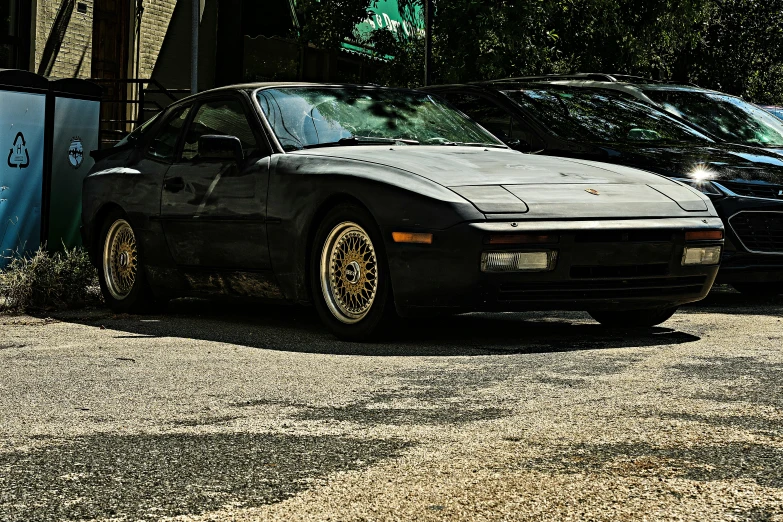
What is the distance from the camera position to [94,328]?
8.11 meters

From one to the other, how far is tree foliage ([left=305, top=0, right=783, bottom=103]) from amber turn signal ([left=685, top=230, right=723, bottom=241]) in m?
8.93

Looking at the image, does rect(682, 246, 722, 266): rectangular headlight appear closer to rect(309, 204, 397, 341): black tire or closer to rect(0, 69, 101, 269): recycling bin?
rect(309, 204, 397, 341): black tire

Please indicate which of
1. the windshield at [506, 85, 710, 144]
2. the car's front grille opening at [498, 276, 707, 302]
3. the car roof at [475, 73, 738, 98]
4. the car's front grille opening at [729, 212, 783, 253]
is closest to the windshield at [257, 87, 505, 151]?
the windshield at [506, 85, 710, 144]

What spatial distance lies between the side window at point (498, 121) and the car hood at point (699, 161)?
1.89 ft

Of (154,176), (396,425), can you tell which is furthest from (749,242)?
(396,425)

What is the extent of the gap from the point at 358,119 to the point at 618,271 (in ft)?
6.44

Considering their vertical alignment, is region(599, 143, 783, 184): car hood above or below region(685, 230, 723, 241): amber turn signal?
above

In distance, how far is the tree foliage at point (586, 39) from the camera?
16.1 m

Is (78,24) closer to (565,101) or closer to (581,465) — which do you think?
(565,101)

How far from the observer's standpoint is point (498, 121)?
9.97m

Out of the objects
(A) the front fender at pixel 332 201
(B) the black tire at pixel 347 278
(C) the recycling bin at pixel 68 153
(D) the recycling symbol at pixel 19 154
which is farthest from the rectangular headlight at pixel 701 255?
(D) the recycling symbol at pixel 19 154

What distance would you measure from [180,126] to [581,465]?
5.25 meters

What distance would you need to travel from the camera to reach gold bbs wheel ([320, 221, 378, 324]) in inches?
276

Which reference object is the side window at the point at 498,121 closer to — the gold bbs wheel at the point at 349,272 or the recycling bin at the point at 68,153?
the gold bbs wheel at the point at 349,272
